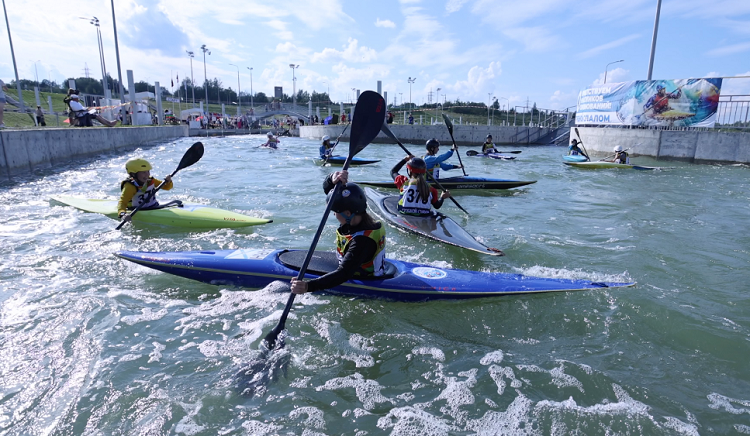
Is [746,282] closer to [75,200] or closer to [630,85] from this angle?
[75,200]

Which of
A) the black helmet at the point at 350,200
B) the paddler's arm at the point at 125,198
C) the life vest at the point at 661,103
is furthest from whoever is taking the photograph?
the life vest at the point at 661,103

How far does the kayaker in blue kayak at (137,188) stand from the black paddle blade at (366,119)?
140 inches

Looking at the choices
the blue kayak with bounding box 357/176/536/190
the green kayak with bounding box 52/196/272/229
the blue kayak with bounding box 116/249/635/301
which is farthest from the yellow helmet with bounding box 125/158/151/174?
the blue kayak with bounding box 357/176/536/190

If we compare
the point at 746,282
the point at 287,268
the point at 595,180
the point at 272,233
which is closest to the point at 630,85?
the point at 595,180

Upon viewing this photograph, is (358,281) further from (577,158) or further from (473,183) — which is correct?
(577,158)

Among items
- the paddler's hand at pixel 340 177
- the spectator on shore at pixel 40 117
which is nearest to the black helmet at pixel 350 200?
the paddler's hand at pixel 340 177

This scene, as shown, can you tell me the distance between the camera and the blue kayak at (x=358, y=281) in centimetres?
411

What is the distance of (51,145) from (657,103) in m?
23.1

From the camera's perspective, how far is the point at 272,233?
7.00 metres

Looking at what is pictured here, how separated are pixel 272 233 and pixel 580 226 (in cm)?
553

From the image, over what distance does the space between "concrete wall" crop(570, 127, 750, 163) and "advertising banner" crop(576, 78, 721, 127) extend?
0.41 metres

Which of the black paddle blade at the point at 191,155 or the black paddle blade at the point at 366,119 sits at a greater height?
the black paddle blade at the point at 366,119

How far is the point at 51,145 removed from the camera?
13.3m

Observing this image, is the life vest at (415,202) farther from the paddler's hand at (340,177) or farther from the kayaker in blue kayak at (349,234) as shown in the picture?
the paddler's hand at (340,177)
